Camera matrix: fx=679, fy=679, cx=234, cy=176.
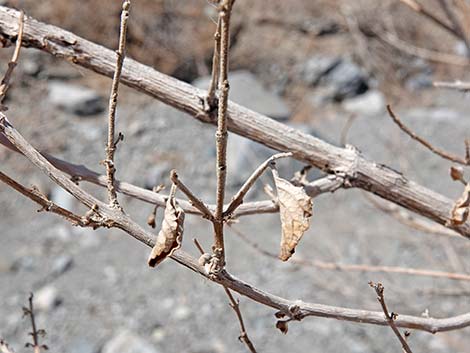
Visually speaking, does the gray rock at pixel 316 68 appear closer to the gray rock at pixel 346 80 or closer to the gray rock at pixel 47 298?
the gray rock at pixel 346 80

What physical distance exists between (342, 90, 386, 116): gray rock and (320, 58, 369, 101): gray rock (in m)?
0.04

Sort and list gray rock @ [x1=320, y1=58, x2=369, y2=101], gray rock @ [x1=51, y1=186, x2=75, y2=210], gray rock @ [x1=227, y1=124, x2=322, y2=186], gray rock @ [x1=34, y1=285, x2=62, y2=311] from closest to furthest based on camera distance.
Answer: gray rock @ [x1=34, y1=285, x2=62, y2=311] → gray rock @ [x1=51, y1=186, x2=75, y2=210] → gray rock @ [x1=227, y1=124, x2=322, y2=186] → gray rock @ [x1=320, y1=58, x2=369, y2=101]

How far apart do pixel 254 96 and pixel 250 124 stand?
2743 mm

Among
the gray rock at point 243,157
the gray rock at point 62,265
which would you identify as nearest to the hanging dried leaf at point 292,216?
the gray rock at point 62,265

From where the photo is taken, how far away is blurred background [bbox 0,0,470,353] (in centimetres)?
208

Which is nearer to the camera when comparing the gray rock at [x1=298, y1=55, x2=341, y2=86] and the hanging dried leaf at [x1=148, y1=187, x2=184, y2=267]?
the hanging dried leaf at [x1=148, y1=187, x2=184, y2=267]

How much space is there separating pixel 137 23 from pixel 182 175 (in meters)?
1.11

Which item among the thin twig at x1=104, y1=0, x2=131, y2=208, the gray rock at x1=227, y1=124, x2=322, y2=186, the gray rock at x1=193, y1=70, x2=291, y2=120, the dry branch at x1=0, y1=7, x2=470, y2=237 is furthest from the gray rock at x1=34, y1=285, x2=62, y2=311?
the thin twig at x1=104, y1=0, x2=131, y2=208

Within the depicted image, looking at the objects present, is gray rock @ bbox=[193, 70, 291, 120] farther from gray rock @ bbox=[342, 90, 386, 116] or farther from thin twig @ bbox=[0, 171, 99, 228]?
thin twig @ bbox=[0, 171, 99, 228]

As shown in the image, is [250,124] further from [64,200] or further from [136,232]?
[64,200]

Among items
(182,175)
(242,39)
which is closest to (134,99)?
(182,175)

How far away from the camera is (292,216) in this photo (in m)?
0.41

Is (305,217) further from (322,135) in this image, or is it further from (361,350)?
(322,135)

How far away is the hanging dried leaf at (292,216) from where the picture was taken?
409 mm
